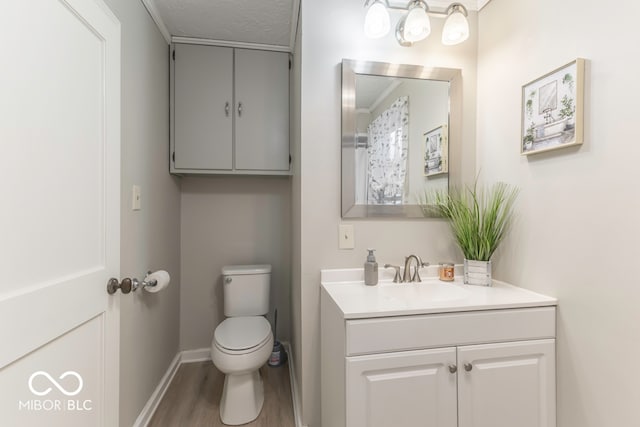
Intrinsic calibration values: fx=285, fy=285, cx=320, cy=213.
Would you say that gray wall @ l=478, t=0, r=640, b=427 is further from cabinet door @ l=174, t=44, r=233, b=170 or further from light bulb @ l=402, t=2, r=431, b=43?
cabinet door @ l=174, t=44, r=233, b=170

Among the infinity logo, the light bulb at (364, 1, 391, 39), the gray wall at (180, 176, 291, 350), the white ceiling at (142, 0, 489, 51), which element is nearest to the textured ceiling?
the white ceiling at (142, 0, 489, 51)

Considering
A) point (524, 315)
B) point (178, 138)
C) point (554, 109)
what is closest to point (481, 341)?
point (524, 315)

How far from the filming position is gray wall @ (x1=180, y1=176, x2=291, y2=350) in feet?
7.36

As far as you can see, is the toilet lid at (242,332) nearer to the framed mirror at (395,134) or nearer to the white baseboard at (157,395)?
the white baseboard at (157,395)

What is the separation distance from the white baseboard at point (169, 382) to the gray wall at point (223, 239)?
0.06 m

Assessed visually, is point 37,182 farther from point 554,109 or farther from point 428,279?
point 554,109

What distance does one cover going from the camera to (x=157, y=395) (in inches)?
67.8

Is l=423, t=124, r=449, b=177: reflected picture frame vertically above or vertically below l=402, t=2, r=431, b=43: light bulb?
below

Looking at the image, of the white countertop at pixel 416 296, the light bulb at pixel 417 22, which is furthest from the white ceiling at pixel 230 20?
the white countertop at pixel 416 296

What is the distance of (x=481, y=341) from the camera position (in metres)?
1.11

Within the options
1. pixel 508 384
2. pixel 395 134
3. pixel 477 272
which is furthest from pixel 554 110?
pixel 508 384

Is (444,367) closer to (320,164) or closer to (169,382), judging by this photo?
(320,164)

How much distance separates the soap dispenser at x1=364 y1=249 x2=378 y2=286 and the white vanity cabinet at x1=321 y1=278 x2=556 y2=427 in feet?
0.85

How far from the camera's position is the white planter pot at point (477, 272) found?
143cm
